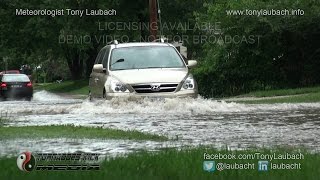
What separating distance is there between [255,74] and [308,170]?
23.0 metres

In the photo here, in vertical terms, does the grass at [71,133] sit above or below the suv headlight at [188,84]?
below

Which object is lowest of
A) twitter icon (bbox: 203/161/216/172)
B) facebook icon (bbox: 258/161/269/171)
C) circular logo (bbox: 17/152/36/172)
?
facebook icon (bbox: 258/161/269/171)

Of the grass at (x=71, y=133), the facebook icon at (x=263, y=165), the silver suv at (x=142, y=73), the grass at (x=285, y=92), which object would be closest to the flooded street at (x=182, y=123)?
the silver suv at (x=142, y=73)

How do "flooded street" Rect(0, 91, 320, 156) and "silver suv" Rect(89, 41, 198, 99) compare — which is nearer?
"flooded street" Rect(0, 91, 320, 156)

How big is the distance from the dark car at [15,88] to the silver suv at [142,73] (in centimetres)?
1608

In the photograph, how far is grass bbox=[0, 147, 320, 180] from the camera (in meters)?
5.37

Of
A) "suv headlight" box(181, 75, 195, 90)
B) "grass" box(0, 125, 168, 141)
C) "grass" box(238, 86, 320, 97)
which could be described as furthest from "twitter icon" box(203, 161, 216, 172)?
"grass" box(238, 86, 320, 97)

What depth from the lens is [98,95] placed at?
51.2 feet

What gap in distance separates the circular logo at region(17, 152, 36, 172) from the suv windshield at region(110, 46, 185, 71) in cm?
914

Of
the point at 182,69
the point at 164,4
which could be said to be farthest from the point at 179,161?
the point at 164,4

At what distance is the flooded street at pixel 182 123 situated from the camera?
8.26m

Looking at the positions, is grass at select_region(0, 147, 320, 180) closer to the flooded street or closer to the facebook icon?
the facebook icon

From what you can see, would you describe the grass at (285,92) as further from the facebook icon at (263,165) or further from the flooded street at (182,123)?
the facebook icon at (263,165)

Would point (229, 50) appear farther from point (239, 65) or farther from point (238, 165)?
point (238, 165)
